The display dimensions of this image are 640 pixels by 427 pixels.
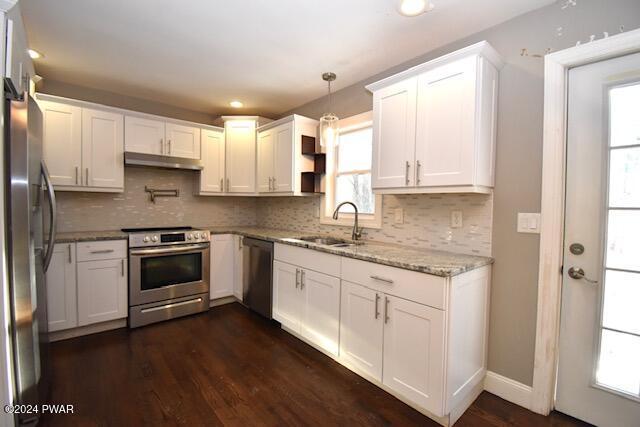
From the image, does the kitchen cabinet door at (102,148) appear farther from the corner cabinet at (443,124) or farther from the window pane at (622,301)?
the window pane at (622,301)

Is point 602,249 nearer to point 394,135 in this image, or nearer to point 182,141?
point 394,135

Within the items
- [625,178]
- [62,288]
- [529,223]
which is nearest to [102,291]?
[62,288]

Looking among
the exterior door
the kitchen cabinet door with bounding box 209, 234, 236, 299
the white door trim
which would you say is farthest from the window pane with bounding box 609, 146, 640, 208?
the kitchen cabinet door with bounding box 209, 234, 236, 299

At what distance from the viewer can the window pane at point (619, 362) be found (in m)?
1.54

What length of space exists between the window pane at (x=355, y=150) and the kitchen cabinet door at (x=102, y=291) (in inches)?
95.7

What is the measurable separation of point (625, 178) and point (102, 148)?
4.18m

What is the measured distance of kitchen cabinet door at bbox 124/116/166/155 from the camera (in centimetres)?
316

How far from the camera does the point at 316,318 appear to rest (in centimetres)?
242

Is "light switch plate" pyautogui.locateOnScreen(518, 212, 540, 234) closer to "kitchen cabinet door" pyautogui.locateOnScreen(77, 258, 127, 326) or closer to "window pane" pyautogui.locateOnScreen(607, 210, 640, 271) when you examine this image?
"window pane" pyautogui.locateOnScreen(607, 210, 640, 271)

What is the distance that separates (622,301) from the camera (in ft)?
5.17

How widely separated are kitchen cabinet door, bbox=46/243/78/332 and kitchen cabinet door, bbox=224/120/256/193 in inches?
69.9

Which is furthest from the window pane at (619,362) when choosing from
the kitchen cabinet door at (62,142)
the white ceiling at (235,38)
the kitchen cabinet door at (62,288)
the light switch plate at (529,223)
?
the kitchen cabinet door at (62,142)

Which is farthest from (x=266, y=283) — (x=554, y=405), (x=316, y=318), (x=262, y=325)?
(x=554, y=405)

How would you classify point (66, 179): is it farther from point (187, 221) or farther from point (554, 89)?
point (554, 89)
